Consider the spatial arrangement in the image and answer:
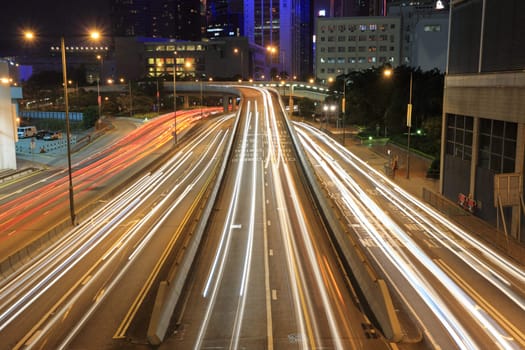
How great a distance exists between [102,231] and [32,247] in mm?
4798

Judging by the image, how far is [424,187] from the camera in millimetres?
40500

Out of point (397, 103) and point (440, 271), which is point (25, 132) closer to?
point (397, 103)

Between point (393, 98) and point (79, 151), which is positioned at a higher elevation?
point (393, 98)

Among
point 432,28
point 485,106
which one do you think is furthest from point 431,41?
point 485,106

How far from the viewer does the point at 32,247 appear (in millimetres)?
24156

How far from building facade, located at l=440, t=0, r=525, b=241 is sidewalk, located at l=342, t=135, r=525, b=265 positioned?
138 centimetres

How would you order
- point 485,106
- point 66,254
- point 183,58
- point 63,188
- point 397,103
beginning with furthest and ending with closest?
point 183,58
point 397,103
point 63,188
point 485,106
point 66,254

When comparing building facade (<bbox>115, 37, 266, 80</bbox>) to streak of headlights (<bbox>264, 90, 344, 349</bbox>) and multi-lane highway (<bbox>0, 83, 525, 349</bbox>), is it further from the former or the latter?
multi-lane highway (<bbox>0, 83, 525, 349</bbox>)

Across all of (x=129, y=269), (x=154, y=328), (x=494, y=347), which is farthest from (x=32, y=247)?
(x=494, y=347)

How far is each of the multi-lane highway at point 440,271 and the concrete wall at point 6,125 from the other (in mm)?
31970

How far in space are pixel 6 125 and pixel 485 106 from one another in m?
42.3

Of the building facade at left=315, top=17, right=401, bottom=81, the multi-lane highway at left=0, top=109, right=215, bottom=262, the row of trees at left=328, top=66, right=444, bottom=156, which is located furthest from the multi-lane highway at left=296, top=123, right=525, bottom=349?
the building facade at left=315, top=17, right=401, bottom=81

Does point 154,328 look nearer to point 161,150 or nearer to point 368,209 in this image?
point 368,209

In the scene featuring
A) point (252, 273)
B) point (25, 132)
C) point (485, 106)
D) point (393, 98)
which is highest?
point (393, 98)
